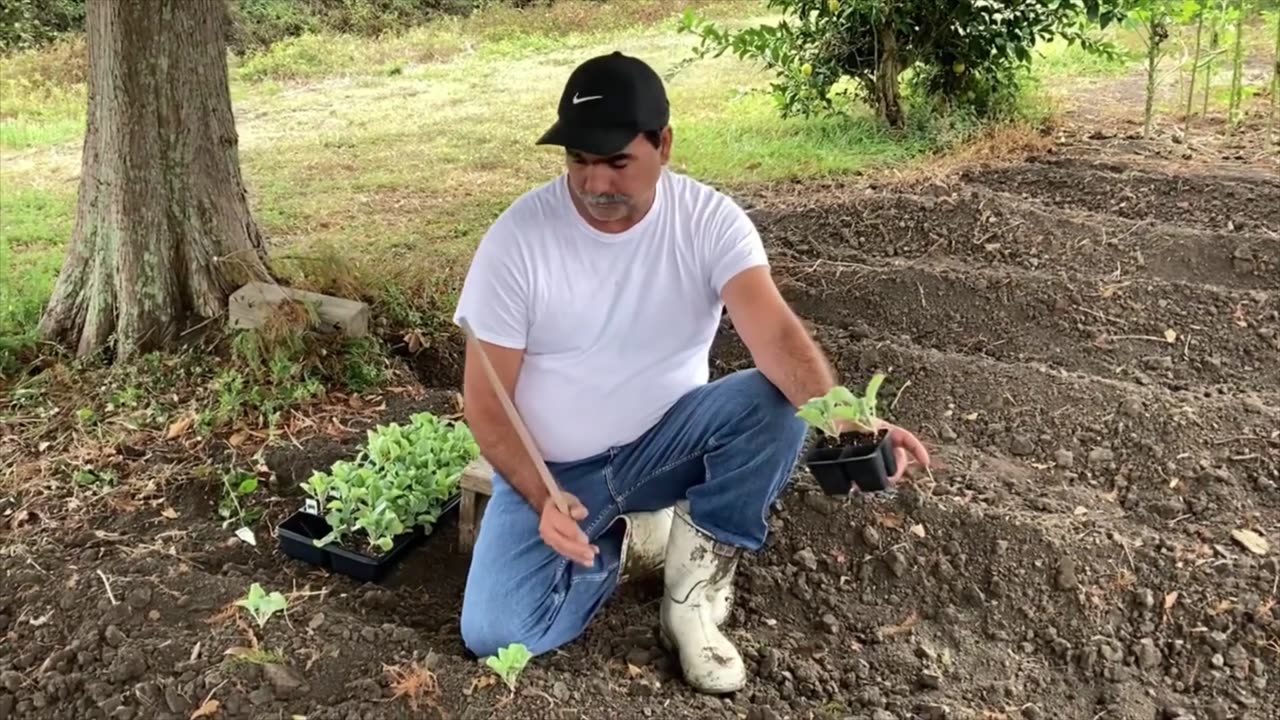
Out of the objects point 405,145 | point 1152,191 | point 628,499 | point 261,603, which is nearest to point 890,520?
point 628,499

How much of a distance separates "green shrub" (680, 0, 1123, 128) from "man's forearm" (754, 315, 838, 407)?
3.67m

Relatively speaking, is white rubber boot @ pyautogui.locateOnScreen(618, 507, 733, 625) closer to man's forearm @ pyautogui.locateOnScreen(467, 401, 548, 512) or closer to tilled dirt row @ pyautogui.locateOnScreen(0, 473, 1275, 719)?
tilled dirt row @ pyautogui.locateOnScreen(0, 473, 1275, 719)

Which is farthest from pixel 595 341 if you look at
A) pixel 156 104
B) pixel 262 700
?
pixel 156 104

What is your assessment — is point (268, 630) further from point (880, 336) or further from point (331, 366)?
point (880, 336)

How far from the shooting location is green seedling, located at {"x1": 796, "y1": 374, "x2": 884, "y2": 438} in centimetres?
179

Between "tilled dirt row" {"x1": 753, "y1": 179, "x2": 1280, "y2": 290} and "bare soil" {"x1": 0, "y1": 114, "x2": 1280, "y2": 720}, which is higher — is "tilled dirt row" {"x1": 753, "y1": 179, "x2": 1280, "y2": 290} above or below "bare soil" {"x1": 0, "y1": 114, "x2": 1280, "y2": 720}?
above

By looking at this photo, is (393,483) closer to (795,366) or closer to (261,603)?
(261,603)

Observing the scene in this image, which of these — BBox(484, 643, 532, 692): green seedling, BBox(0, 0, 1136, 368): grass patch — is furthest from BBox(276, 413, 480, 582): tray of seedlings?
BBox(0, 0, 1136, 368): grass patch

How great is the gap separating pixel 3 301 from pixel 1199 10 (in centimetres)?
488

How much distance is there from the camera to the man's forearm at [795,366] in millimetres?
1978

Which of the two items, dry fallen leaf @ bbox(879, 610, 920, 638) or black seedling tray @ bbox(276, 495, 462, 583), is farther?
black seedling tray @ bbox(276, 495, 462, 583)

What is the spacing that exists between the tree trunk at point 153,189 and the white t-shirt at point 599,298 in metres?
1.64

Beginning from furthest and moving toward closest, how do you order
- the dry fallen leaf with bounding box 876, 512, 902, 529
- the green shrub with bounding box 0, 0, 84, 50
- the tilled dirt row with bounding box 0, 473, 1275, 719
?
the green shrub with bounding box 0, 0, 84, 50, the dry fallen leaf with bounding box 876, 512, 902, 529, the tilled dirt row with bounding box 0, 473, 1275, 719

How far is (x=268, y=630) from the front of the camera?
81.5 inches
